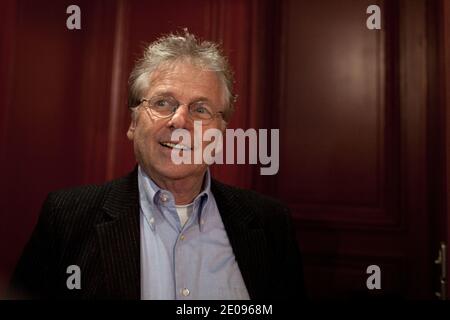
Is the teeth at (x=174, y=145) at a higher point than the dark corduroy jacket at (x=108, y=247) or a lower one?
higher

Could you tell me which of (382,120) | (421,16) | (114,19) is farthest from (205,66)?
(421,16)

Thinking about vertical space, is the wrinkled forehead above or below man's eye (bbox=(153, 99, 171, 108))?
above

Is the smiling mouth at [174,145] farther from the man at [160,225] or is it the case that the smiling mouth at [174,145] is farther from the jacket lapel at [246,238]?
the jacket lapel at [246,238]

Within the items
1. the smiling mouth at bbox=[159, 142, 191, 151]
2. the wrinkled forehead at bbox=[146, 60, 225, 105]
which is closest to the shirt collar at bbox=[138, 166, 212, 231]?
the smiling mouth at bbox=[159, 142, 191, 151]

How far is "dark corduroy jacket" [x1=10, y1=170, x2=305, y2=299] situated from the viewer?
2.52 feet

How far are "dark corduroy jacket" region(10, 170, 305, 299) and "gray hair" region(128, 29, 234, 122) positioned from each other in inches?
8.4

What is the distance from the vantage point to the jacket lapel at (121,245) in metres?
0.76

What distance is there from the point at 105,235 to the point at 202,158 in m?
0.28

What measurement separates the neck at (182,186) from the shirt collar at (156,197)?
0.04 feet

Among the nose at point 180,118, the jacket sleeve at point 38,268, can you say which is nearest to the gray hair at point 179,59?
the nose at point 180,118

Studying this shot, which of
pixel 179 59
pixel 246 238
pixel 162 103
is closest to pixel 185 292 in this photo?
pixel 246 238

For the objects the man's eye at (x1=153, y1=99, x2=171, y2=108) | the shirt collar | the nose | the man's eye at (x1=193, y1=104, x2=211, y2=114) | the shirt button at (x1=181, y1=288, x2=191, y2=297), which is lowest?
the shirt button at (x1=181, y1=288, x2=191, y2=297)

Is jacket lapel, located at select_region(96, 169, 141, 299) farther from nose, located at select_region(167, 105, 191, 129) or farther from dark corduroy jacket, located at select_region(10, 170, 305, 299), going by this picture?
nose, located at select_region(167, 105, 191, 129)

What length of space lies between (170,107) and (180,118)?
0.04 meters
